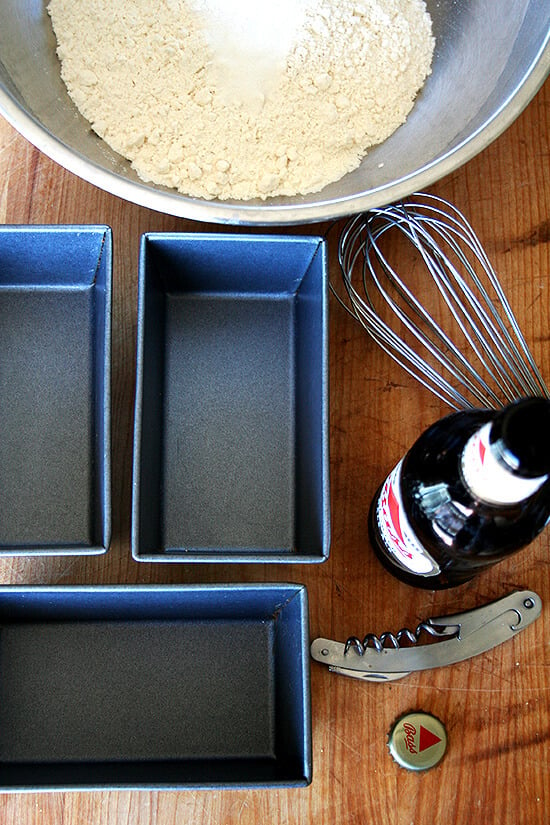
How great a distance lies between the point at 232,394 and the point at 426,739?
32 centimetres

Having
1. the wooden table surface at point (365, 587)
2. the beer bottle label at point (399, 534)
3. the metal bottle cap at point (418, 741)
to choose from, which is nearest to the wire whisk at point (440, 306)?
the wooden table surface at point (365, 587)

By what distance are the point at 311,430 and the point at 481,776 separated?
0.99ft

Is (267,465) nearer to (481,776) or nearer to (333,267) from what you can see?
(333,267)

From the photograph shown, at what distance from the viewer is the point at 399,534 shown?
20.7 inches

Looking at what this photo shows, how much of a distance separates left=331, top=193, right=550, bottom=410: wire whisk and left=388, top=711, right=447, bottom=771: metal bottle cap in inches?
10.0

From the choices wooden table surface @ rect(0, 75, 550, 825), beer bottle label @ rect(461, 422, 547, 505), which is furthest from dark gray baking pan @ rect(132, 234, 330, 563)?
beer bottle label @ rect(461, 422, 547, 505)

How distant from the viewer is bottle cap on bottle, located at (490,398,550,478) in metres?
0.39

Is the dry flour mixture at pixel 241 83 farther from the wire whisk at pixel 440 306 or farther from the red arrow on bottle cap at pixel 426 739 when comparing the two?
the red arrow on bottle cap at pixel 426 739

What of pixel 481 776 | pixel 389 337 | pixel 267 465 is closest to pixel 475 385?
pixel 389 337

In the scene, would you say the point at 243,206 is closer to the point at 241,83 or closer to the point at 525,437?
the point at 241,83

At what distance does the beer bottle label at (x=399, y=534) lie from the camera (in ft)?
1.68

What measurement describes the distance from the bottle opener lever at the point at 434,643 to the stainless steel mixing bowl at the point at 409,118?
0.33 m

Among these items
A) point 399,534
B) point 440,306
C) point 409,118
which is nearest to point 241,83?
point 409,118

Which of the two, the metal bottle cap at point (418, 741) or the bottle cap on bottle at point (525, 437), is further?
the metal bottle cap at point (418, 741)
